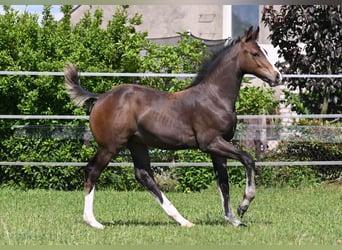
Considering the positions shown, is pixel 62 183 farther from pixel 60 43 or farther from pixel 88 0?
pixel 88 0

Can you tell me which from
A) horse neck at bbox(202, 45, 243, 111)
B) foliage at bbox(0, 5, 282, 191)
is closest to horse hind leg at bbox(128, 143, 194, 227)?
horse neck at bbox(202, 45, 243, 111)

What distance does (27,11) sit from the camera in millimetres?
12969

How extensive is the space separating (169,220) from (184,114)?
3.74ft

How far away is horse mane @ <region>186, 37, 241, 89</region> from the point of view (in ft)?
27.3

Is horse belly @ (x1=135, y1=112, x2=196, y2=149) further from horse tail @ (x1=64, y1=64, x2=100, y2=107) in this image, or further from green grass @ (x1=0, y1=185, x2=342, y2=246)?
horse tail @ (x1=64, y1=64, x2=100, y2=107)

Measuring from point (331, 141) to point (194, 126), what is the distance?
4.37 m

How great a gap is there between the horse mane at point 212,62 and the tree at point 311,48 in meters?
5.08

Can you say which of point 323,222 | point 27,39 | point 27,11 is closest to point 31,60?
point 27,39

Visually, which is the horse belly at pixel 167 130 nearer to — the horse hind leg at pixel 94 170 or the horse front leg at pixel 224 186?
the horse front leg at pixel 224 186

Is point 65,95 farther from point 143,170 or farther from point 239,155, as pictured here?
point 239,155

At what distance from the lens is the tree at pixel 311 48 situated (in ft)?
43.5

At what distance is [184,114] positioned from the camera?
8133mm

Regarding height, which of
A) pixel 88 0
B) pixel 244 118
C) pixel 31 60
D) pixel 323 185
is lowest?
pixel 323 185

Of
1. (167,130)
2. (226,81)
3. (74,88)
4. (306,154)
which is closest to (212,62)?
(226,81)
